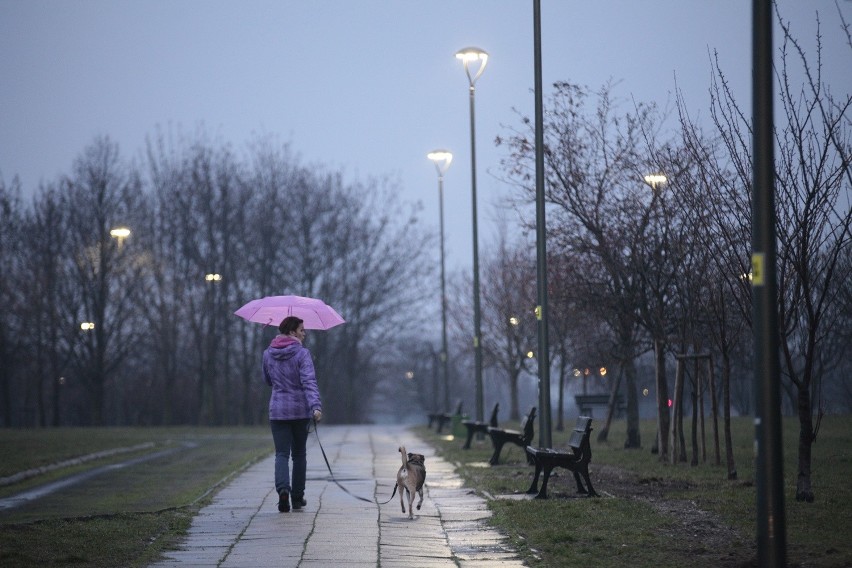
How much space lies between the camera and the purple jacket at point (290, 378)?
13.3 metres

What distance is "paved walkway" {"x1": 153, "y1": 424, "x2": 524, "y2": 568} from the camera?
9.85 metres

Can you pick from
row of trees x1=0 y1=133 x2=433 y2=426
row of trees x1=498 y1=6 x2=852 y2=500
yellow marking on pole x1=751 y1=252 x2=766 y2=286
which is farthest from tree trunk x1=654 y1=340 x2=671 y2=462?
row of trees x1=0 y1=133 x2=433 y2=426

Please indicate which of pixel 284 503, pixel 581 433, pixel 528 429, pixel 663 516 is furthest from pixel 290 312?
pixel 528 429

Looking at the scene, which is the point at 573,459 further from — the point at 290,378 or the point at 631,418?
the point at 631,418

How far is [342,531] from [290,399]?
2.23 m

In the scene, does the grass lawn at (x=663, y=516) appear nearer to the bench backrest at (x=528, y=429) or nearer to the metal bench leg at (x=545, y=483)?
the metal bench leg at (x=545, y=483)

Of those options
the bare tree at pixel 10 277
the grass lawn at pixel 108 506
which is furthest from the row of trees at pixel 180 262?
the grass lawn at pixel 108 506

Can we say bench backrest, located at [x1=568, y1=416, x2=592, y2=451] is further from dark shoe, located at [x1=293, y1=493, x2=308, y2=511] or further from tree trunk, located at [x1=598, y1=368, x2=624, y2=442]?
tree trunk, located at [x1=598, y1=368, x2=624, y2=442]

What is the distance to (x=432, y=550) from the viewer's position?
10.5 m

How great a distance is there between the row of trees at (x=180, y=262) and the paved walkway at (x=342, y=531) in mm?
40706

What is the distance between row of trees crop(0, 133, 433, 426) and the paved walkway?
4071 centimetres

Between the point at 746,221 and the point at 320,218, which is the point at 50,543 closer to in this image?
the point at 746,221

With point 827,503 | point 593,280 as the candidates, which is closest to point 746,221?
point 827,503

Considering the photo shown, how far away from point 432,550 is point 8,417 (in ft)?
169
